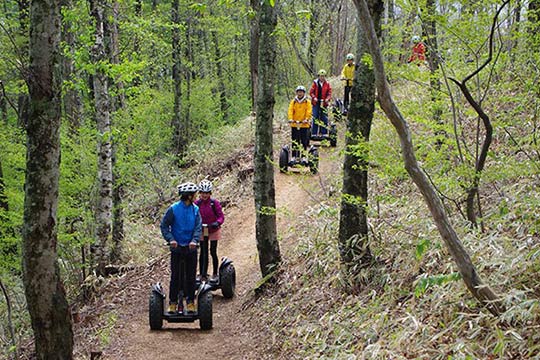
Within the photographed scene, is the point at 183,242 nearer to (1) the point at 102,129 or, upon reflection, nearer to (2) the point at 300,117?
(1) the point at 102,129

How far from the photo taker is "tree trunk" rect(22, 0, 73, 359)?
5.16 meters

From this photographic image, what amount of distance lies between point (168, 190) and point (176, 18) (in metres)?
7.06

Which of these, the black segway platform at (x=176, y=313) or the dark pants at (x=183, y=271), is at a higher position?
the dark pants at (x=183, y=271)

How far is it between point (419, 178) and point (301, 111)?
993 cm

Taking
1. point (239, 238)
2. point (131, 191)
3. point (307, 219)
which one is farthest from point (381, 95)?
point (131, 191)

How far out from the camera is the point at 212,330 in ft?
28.4

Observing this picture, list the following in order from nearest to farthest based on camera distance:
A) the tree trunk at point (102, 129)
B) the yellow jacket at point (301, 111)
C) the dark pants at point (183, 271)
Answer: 1. the dark pants at point (183, 271)
2. the tree trunk at point (102, 129)
3. the yellow jacket at point (301, 111)

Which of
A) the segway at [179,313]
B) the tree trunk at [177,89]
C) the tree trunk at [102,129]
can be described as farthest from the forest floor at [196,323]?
the tree trunk at [177,89]

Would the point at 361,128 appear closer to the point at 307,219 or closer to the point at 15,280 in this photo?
the point at 307,219

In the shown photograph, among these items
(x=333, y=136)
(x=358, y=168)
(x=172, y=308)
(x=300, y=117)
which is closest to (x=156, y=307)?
(x=172, y=308)

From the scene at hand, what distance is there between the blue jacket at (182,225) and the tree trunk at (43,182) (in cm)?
284

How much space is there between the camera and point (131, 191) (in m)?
20.2

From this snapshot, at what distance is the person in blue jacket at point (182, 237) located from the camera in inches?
319

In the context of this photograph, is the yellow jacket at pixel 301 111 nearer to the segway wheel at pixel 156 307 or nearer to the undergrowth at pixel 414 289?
the undergrowth at pixel 414 289
